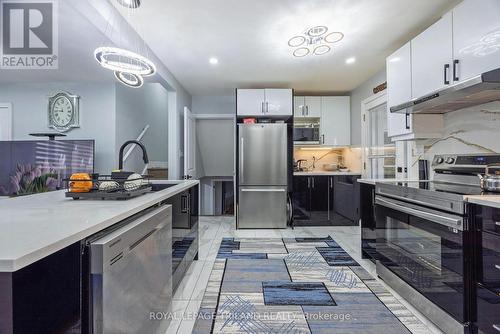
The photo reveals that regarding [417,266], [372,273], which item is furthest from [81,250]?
[372,273]

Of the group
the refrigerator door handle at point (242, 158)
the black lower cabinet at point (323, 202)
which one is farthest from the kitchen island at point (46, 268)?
the black lower cabinet at point (323, 202)

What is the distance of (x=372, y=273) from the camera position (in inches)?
96.3

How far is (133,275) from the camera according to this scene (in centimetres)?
112

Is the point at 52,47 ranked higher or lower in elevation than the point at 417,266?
higher

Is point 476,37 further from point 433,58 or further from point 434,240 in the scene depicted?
point 434,240

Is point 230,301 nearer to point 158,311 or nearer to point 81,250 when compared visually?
point 158,311

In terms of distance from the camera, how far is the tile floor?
1.68m

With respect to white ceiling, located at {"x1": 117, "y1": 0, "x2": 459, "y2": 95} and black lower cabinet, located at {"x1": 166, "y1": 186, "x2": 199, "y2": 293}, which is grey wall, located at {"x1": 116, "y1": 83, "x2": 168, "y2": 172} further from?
black lower cabinet, located at {"x1": 166, "y1": 186, "x2": 199, "y2": 293}

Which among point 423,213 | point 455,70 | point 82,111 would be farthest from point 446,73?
point 82,111

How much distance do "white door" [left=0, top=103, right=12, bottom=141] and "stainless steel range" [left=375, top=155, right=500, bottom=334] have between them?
16.9 feet

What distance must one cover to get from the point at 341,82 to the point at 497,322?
3579 mm

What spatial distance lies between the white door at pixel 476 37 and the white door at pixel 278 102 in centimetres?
247

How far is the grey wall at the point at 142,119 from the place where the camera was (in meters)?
4.14

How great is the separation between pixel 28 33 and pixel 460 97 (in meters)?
3.72
